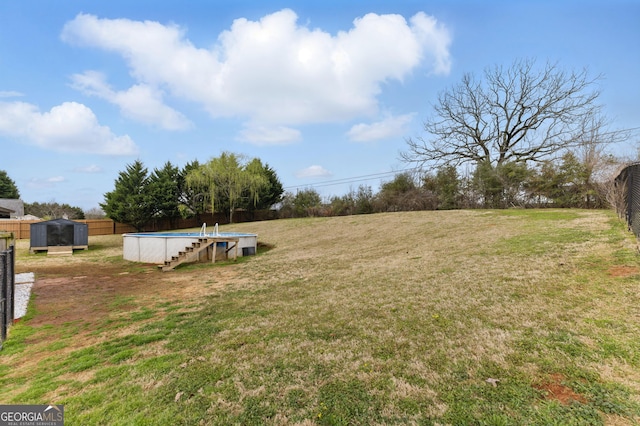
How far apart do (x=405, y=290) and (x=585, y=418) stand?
10.4ft

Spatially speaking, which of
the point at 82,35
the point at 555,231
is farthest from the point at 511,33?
the point at 82,35

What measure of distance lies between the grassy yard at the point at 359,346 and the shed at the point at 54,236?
341 inches

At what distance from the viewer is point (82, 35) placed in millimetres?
8977

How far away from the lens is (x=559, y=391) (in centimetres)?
221

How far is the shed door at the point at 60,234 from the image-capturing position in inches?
524

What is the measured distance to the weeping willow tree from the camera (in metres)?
26.0

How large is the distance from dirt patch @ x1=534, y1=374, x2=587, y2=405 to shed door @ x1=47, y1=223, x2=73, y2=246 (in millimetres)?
17774

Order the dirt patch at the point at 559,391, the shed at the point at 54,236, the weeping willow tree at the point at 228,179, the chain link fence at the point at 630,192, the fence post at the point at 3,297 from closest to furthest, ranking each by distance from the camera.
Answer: the dirt patch at the point at 559,391 < the fence post at the point at 3,297 < the chain link fence at the point at 630,192 < the shed at the point at 54,236 < the weeping willow tree at the point at 228,179

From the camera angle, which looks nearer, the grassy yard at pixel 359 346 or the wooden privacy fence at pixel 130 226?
the grassy yard at pixel 359 346

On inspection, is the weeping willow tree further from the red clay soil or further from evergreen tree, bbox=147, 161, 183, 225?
the red clay soil

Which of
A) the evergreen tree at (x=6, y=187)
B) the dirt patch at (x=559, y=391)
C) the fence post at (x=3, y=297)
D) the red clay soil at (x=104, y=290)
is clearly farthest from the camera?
the evergreen tree at (x=6, y=187)

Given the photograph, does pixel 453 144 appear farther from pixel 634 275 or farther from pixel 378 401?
pixel 378 401

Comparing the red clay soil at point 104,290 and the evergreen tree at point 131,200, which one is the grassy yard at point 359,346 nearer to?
the red clay soil at point 104,290

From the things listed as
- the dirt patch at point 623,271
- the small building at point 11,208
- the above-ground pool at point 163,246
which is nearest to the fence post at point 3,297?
the above-ground pool at point 163,246
